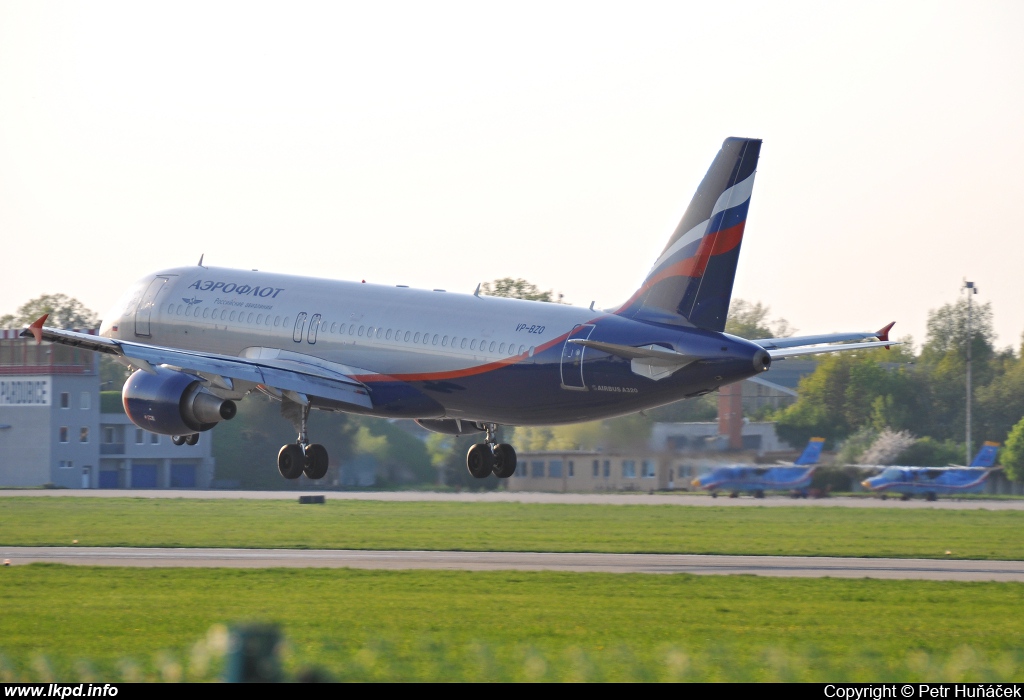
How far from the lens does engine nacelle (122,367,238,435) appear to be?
4556cm

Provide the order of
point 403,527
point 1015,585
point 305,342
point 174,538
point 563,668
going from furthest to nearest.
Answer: point 403,527 < point 174,538 < point 305,342 < point 1015,585 < point 563,668

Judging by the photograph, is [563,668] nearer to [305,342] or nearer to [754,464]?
[305,342]

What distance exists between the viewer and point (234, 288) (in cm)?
4953

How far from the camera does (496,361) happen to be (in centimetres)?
4288

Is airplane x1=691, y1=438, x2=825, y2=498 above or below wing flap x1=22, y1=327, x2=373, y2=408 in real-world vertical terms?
below

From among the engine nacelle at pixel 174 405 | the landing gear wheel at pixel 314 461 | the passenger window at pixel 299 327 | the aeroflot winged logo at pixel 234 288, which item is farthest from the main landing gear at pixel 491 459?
the aeroflot winged logo at pixel 234 288

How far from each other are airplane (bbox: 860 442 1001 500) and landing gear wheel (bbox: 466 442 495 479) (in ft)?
171

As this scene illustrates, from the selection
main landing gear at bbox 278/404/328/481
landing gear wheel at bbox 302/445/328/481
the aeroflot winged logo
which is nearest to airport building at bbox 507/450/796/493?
landing gear wheel at bbox 302/445/328/481

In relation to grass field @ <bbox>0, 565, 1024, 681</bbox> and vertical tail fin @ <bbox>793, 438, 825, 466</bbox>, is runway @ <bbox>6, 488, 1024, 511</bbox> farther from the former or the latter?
grass field @ <bbox>0, 565, 1024, 681</bbox>

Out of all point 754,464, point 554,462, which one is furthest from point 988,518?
point 554,462

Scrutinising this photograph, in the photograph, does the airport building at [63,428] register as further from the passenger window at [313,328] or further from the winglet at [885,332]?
the winglet at [885,332]

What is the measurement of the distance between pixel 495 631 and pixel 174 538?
3163cm

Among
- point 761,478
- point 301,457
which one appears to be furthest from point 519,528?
point 761,478

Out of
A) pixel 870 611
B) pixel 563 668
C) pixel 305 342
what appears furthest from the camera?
pixel 305 342
